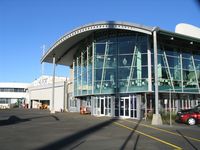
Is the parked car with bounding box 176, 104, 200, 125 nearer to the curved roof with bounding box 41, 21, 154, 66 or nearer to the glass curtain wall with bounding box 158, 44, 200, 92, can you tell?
the glass curtain wall with bounding box 158, 44, 200, 92

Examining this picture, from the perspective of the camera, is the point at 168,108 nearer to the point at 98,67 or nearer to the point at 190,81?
the point at 190,81

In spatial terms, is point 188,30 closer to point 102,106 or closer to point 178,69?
point 178,69

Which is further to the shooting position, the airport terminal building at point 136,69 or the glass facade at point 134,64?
the glass facade at point 134,64

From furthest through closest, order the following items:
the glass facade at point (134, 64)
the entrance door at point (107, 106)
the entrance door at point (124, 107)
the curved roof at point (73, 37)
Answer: the entrance door at point (107, 106) → the entrance door at point (124, 107) → the glass facade at point (134, 64) → the curved roof at point (73, 37)

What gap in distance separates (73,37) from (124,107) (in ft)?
39.5

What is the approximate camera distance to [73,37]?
133ft

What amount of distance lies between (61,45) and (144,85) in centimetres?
1628

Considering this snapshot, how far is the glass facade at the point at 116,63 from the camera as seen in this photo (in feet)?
109

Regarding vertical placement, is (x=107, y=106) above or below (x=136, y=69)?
below

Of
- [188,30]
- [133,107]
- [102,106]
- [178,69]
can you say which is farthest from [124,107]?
[188,30]

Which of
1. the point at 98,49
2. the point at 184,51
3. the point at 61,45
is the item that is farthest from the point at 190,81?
the point at 61,45

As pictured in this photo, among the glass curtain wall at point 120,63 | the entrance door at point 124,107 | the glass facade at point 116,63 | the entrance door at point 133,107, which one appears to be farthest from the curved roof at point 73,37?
the entrance door at point 124,107

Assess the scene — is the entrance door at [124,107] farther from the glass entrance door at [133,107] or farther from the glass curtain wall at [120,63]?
the glass curtain wall at [120,63]

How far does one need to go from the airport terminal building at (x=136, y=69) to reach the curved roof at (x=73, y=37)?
0.33 ft
